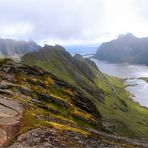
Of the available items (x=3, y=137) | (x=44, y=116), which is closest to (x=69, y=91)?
(x=44, y=116)

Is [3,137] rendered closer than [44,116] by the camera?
Yes

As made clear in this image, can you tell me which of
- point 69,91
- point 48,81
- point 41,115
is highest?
point 48,81

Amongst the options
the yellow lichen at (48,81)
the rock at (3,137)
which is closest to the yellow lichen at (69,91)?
the yellow lichen at (48,81)

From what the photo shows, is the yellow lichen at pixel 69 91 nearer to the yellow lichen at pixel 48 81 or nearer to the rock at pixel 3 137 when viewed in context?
the yellow lichen at pixel 48 81

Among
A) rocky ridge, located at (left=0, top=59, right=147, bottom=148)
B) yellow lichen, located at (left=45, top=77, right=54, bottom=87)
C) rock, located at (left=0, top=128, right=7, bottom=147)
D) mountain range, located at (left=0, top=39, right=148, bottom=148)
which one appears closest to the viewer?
rock, located at (left=0, top=128, right=7, bottom=147)

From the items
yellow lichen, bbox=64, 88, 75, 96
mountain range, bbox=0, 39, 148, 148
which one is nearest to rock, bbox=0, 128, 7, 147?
mountain range, bbox=0, 39, 148, 148

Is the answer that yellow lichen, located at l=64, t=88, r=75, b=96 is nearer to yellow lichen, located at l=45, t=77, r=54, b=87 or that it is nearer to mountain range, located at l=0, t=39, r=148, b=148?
mountain range, located at l=0, t=39, r=148, b=148

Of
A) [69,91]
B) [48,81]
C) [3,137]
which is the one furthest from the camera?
[69,91]

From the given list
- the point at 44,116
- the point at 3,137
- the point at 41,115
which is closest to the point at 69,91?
the point at 44,116

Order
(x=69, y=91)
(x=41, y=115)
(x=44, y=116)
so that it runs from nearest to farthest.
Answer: (x=41, y=115)
(x=44, y=116)
(x=69, y=91)

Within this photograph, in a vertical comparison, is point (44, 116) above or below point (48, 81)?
below

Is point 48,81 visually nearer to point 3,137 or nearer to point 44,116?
point 44,116

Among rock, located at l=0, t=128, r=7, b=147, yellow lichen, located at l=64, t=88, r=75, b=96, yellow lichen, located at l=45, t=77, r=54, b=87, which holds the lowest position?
yellow lichen, located at l=64, t=88, r=75, b=96

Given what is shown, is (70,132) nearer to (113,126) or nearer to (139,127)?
(113,126)
